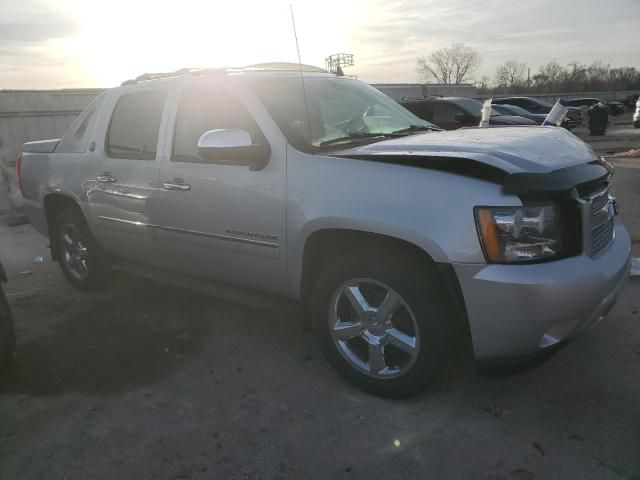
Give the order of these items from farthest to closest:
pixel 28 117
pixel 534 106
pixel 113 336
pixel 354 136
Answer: pixel 534 106
pixel 28 117
pixel 113 336
pixel 354 136

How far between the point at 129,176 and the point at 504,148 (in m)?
2.84

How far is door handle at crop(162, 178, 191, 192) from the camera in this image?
11.6ft

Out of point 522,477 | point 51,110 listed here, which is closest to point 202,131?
point 522,477

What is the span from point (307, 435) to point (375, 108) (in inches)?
94.5

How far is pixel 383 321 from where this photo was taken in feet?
9.14

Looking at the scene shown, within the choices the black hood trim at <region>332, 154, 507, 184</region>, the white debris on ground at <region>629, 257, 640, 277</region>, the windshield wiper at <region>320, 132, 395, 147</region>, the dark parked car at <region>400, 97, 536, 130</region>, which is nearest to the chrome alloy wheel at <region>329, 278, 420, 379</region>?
the black hood trim at <region>332, 154, 507, 184</region>

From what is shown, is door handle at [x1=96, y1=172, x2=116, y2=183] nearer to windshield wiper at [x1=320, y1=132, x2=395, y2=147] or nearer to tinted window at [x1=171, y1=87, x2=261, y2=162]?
tinted window at [x1=171, y1=87, x2=261, y2=162]

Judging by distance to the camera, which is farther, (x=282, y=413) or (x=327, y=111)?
(x=327, y=111)

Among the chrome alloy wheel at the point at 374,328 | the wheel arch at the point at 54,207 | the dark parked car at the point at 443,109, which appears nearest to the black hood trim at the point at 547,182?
the chrome alloy wheel at the point at 374,328

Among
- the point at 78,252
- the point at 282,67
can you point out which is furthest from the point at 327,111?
the point at 78,252

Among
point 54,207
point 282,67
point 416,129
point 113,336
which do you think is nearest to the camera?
point 416,129

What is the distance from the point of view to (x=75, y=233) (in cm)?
493

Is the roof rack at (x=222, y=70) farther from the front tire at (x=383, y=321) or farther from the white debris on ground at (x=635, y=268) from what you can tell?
the white debris on ground at (x=635, y=268)

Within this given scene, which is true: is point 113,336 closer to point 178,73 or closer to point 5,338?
point 5,338
